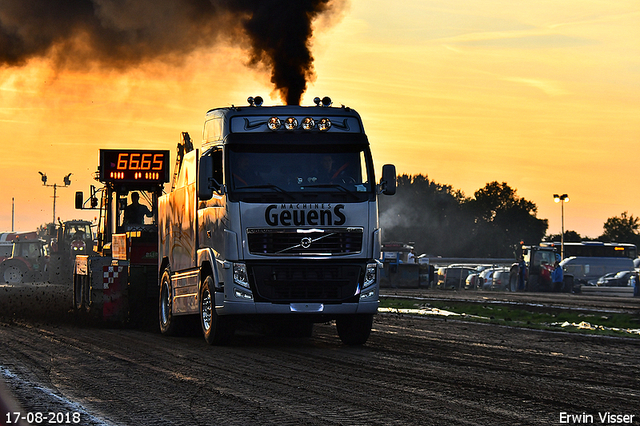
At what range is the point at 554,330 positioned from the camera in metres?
18.7

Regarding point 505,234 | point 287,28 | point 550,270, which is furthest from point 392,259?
point 505,234

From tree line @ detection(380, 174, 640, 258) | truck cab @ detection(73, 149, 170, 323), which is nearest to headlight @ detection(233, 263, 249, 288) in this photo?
truck cab @ detection(73, 149, 170, 323)

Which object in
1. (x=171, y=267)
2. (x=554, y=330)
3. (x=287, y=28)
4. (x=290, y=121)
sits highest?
(x=287, y=28)

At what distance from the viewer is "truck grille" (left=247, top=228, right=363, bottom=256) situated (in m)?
13.3

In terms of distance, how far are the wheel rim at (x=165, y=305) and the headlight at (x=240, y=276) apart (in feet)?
12.1

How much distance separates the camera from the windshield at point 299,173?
13430 millimetres

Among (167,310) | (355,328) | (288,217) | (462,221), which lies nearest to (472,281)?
(167,310)

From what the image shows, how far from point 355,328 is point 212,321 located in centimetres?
235

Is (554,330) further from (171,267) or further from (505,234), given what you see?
(505,234)

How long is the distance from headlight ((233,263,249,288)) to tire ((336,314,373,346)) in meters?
2.21

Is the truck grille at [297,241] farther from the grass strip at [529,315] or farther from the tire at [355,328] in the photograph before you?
the grass strip at [529,315]

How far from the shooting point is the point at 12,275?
173 feet

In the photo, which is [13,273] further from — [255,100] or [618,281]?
[255,100]

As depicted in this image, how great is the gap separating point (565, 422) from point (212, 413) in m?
3.05
